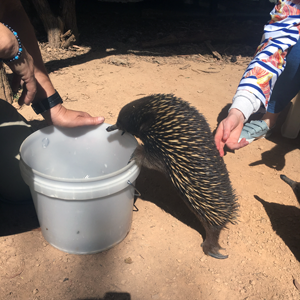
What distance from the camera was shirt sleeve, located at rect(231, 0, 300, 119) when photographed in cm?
222

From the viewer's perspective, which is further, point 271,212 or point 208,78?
point 208,78

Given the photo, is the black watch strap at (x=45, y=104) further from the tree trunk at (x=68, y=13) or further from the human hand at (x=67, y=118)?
the tree trunk at (x=68, y=13)

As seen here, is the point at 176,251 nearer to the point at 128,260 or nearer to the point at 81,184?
the point at 128,260

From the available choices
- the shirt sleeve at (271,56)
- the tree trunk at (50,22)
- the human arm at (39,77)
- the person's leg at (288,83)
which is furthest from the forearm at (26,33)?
the tree trunk at (50,22)

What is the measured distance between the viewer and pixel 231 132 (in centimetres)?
198

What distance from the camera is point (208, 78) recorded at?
14.5ft

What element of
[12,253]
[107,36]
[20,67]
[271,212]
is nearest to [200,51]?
[107,36]

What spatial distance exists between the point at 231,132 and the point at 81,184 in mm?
1191

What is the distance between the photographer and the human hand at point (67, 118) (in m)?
1.84

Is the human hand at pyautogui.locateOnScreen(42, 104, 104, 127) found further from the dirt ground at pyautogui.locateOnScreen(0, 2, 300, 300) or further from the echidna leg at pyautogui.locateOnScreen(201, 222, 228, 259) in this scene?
the echidna leg at pyautogui.locateOnScreen(201, 222, 228, 259)

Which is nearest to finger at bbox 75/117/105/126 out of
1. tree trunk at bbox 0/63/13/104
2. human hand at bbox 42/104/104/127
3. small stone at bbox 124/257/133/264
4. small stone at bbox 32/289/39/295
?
human hand at bbox 42/104/104/127

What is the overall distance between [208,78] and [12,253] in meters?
3.79

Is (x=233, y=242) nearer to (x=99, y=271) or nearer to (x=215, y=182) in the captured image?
(x=215, y=182)

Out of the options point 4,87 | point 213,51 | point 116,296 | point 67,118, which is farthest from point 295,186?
point 213,51
